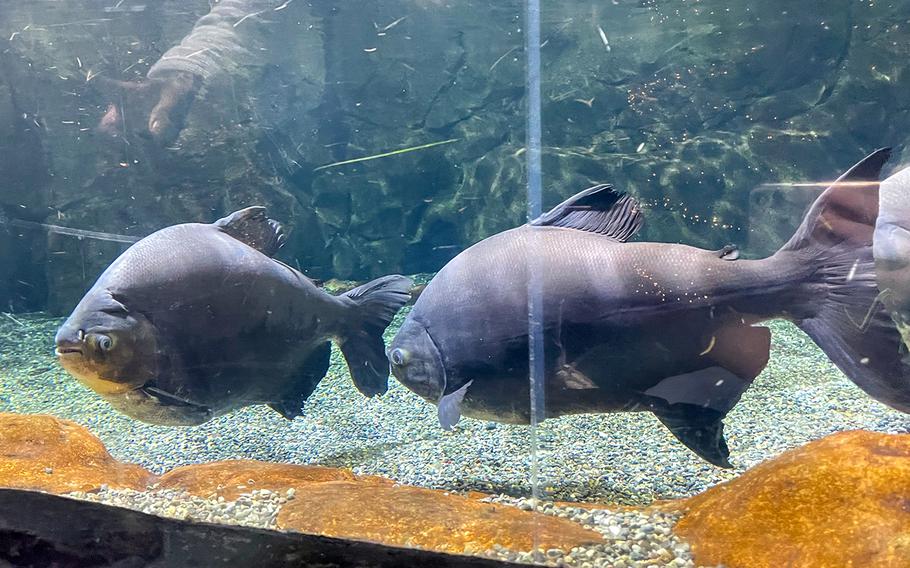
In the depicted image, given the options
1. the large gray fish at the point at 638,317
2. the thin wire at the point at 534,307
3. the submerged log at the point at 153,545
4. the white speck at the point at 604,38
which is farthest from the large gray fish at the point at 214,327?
the white speck at the point at 604,38

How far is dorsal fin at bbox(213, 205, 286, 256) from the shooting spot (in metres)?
2.66

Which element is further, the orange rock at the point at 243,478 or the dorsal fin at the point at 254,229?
the dorsal fin at the point at 254,229

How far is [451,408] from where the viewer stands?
83.0 inches

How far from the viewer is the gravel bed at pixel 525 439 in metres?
2.30

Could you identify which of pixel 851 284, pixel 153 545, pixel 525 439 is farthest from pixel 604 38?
pixel 153 545

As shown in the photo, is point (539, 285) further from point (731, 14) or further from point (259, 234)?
point (731, 14)

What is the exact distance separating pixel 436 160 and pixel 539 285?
664 centimetres

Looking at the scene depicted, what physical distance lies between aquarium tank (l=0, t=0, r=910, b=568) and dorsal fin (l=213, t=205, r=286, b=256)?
12 mm

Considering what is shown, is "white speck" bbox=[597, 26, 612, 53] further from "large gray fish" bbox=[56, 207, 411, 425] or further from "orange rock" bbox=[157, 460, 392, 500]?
"orange rock" bbox=[157, 460, 392, 500]

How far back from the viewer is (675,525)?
161cm

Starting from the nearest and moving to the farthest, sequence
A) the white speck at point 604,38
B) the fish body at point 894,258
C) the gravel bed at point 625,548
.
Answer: the gravel bed at point 625,548, the fish body at point 894,258, the white speck at point 604,38

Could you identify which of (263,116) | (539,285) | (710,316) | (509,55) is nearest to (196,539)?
(539,285)

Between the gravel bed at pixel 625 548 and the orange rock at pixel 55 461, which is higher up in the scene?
the gravel bed at pixel 625 548

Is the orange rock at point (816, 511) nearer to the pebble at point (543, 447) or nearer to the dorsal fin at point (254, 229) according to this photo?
the pebble at point (543, 447)
